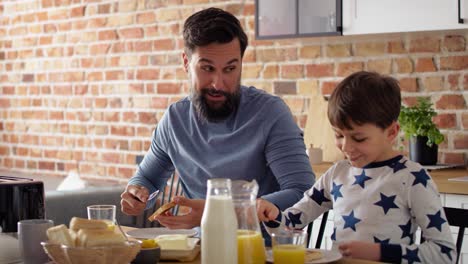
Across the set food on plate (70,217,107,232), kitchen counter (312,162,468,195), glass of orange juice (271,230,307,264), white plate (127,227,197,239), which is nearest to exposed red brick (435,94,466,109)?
kitchen counter (312,162,468,195)

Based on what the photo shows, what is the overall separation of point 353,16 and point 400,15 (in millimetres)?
222

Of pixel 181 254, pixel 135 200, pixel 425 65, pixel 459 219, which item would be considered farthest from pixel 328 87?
pixel 181 254

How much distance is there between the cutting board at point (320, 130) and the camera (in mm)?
3672

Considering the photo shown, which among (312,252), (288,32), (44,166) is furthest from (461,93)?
(44,166)

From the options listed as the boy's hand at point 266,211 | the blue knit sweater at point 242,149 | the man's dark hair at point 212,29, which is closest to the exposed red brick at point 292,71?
the blue knit sweater at point 242,149

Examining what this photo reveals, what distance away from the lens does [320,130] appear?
3.73 m

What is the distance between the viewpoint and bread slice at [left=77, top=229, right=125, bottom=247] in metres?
1.54

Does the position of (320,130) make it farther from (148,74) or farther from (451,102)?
(148,74)

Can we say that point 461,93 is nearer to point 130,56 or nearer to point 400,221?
point 400,221

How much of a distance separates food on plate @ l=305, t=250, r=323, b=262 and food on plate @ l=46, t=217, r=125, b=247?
15.2 inches

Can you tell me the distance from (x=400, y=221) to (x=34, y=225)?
2.69 feet

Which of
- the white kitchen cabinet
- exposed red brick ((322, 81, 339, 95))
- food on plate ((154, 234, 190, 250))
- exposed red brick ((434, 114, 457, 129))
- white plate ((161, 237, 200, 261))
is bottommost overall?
white plate ((161, 237, 200, 261))

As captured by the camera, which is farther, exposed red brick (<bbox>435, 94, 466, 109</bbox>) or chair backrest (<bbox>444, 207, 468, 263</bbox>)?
exposed red brick (<bbox>435, 94, 466, 109</bbox>)

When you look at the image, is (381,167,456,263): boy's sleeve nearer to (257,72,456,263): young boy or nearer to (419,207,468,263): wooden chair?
(257,72,456,263): young boy
